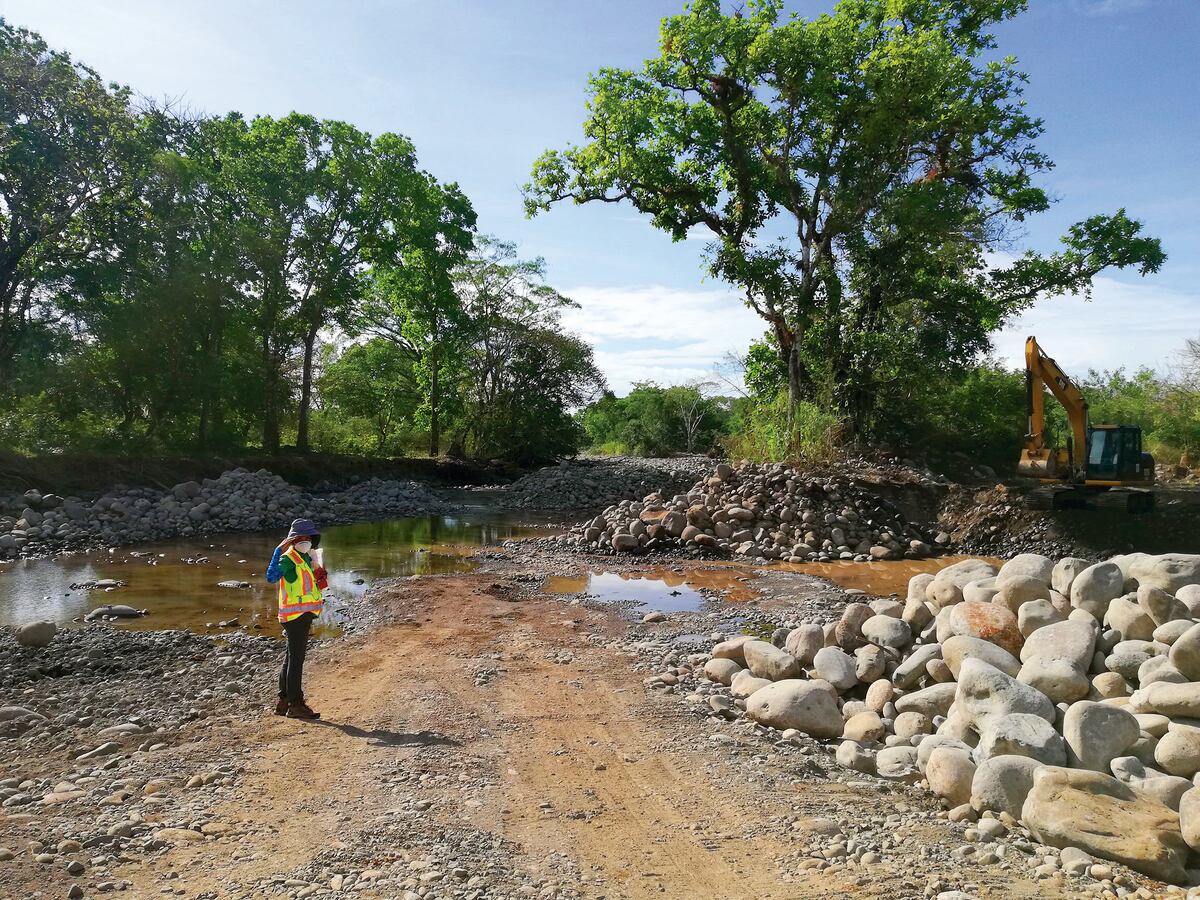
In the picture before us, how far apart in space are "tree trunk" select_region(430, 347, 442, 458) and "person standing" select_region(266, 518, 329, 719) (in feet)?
98.6

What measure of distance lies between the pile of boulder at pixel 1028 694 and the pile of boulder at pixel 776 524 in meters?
7.51

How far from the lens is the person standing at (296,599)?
6.04 metres

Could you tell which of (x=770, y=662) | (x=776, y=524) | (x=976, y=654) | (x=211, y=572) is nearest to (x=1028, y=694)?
(x=976, y=654)

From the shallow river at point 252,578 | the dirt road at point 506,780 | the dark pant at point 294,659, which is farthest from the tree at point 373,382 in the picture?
the dark pant at point 294,659

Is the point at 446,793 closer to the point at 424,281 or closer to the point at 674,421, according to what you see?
the point at 424,281

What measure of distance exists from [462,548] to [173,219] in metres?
15.6

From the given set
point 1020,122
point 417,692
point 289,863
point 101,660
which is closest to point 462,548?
point 101,660

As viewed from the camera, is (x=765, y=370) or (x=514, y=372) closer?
(x=765, y=370)

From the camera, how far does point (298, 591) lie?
6117mm

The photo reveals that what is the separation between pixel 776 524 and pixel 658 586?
4.67 m

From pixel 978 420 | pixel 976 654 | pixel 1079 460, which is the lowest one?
pixel 976 654

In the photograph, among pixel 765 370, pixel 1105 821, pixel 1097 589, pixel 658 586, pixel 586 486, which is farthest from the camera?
pixel 586 486

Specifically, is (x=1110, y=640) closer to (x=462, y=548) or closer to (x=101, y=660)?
(x=101, y=660)

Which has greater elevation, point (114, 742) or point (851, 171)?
point (851, 171)
